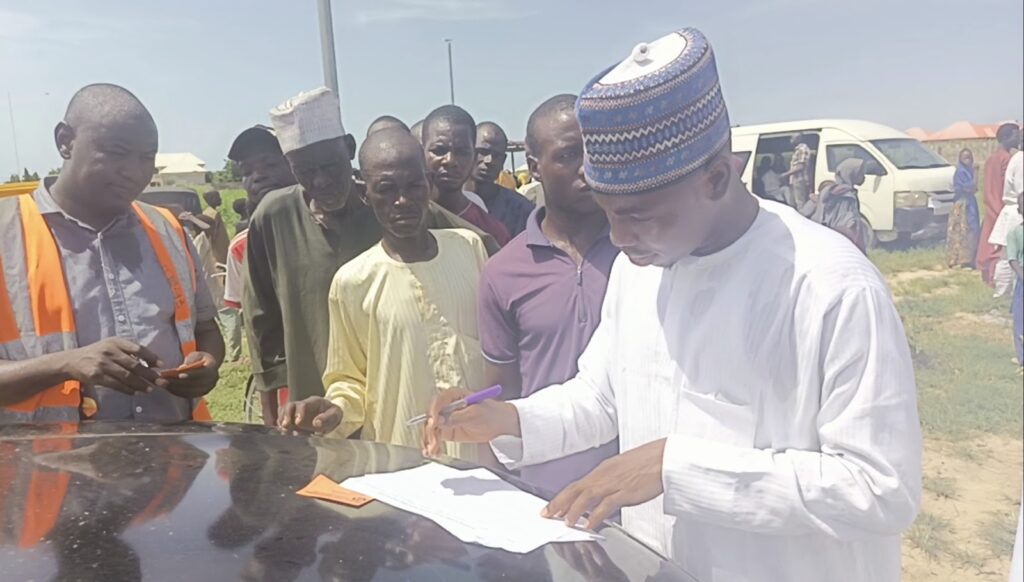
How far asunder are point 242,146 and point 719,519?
9.21 feet

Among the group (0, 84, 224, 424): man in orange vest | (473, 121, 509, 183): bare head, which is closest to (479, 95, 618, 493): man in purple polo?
(0, 84, 224, 424): man in orange vest

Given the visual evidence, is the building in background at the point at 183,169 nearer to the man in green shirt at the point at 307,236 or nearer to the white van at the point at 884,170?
the man in green shirt at the point at 307,236

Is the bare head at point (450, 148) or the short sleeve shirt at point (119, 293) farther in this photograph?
the bare head at point (450, 148)

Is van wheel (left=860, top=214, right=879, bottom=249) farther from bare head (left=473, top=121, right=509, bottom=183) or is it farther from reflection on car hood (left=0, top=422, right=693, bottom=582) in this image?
reflection on car hood (left=0, top=422, right=693, bottom=582)

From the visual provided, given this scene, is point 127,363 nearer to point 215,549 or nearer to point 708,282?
point 215,549

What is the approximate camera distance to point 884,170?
10.2 metres

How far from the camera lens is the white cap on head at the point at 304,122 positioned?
9.57 ft

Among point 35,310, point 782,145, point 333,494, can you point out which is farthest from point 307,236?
point 782,145

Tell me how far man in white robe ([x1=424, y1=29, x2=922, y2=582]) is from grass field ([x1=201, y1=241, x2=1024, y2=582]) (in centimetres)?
235

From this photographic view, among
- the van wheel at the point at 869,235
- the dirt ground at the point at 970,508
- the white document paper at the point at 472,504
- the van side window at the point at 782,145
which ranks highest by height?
the van side window at the point at 782,145

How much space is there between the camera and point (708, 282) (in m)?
1.45

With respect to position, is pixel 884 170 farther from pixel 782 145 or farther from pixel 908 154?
pixel 782 145

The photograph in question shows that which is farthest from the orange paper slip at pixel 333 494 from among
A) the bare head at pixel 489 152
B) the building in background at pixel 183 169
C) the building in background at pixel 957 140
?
the building in background at pixel 957 140

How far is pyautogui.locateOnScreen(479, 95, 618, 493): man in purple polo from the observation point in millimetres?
2205
